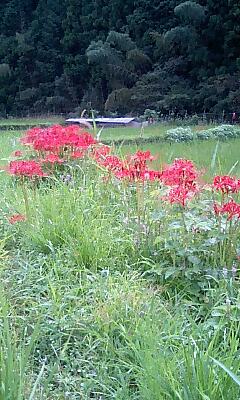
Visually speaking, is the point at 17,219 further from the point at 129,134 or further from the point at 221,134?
the point at 129,134

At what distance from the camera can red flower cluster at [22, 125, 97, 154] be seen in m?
3.20

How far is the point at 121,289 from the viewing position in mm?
1855

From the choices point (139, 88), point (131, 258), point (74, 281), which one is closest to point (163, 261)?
point (131, 258)

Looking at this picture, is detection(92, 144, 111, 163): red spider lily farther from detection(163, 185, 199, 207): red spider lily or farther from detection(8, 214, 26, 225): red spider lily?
detection(163, 185, 199, 207): red spider lily

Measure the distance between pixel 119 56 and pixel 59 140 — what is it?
503 inches

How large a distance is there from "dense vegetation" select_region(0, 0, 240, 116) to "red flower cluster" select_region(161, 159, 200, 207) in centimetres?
1189

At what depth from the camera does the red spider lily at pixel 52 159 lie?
321cm

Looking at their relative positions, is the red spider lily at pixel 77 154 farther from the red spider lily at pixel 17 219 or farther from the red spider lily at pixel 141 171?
the red spider lily at pixel 141 171

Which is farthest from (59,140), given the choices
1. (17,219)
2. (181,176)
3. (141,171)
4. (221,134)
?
(221,134)

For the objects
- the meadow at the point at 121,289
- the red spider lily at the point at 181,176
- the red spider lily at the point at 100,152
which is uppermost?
the red spider lily at the point at 181,176

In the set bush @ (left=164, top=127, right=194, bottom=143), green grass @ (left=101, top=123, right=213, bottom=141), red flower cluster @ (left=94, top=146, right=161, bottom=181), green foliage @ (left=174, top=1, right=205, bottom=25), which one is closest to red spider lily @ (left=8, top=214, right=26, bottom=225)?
red flower cluster @ (left=94, top=146, right=161, bottom=181)

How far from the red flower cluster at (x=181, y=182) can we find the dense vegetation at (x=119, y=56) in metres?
11.9

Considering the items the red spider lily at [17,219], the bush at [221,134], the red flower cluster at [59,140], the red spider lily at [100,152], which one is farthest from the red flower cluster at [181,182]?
the bush at [221,134]

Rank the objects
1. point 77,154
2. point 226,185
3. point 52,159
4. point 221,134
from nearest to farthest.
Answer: point 226,185 < point 52,159 < point 77,154 < point 221,134
